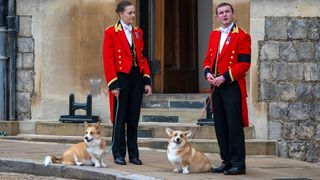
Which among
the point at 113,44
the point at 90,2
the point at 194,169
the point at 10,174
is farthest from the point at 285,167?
the point at 90,2

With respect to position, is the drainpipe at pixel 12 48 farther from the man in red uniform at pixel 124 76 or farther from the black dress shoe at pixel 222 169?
the black dress shoe at pixel 222 169

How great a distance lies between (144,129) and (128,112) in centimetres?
244

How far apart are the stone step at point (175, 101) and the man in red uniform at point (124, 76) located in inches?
133

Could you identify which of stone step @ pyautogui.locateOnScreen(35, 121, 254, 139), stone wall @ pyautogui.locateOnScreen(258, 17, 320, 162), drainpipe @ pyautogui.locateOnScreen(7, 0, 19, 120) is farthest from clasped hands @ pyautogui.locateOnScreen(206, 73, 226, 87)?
drainpipe @ pyautogui.locateOnScreen(7, 0, 19, 120)

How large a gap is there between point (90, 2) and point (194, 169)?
A: 4737 millimetres

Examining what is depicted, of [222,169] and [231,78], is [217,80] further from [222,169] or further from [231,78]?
[222,169]

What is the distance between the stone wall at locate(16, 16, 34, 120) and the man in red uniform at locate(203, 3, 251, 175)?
498 centimetres

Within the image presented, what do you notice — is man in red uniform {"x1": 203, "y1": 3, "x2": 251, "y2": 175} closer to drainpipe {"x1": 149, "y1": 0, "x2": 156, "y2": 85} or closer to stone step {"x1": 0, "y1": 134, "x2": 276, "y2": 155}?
stone step {"x1": 0, "y1": 134, "x2": 276, "y2": 155}

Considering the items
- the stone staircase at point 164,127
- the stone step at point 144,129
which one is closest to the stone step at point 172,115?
the stone staircase at point 164,127

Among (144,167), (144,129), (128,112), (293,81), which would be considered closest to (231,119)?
(144,167)

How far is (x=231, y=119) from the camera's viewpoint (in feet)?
28.9

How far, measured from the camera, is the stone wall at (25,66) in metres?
13.2

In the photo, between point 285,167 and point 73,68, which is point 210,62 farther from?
point 73,68

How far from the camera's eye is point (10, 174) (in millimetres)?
9703
